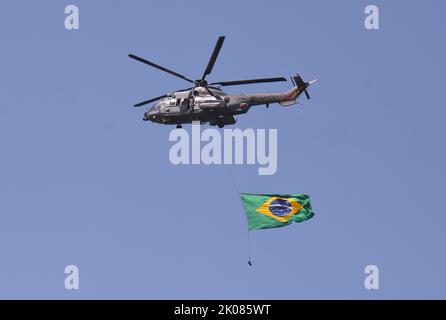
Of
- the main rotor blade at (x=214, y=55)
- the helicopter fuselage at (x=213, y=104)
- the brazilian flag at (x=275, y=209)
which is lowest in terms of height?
the brazilian flag at (x=275, y=209)

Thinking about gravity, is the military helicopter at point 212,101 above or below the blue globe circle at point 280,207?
above

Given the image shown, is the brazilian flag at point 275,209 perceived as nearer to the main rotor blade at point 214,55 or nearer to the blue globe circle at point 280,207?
the blue globe circle at point 280,207

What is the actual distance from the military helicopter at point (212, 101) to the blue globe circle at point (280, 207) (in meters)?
6.91

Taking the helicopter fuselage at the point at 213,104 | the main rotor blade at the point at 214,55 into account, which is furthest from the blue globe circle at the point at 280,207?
the main rotor blade at the point at 214,55

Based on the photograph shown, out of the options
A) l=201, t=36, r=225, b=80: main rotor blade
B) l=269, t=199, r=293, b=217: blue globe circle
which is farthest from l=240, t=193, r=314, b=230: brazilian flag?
l=201, t=36, r=225, b=80: main rotor blade

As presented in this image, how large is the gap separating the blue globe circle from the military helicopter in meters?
6.91

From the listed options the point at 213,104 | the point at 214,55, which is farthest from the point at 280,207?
the point at 214,55

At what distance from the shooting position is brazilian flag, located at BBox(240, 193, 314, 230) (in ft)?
326

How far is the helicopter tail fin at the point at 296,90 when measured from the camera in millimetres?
100688

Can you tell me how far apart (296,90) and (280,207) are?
29.1 feet
